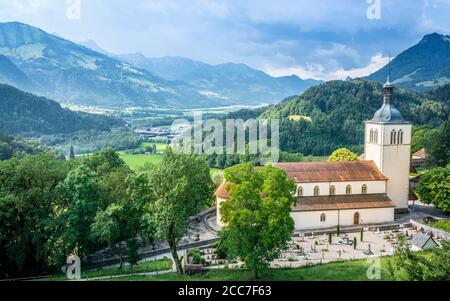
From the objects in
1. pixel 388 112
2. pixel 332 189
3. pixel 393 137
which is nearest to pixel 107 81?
pixel 388 112

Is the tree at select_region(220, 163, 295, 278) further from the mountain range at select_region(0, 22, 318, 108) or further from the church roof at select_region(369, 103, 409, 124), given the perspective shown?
the mountain range at select_region(0, 22, 318, 108)

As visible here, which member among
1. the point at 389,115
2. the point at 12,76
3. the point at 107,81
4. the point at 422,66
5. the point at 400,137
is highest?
the point at 422,66

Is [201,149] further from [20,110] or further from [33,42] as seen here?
[33,42]

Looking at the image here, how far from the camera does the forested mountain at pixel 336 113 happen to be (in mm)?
84250

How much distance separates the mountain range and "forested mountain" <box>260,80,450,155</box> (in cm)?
1035

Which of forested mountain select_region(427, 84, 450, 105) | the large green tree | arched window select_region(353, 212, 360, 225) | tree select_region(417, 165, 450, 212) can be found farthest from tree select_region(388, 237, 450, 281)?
forested mountain select_region(427, 84, 450, 105)

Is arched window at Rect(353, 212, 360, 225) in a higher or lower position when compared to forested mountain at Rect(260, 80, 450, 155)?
lower

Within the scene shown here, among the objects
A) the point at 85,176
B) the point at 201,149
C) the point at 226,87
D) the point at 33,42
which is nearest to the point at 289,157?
the point at 201,149

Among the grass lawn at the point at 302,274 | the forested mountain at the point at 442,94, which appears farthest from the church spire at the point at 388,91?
the forested mountain at the point at 442,94

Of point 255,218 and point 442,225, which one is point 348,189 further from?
point 255,218

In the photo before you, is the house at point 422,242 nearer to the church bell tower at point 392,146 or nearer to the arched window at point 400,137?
the church bell tower at point 392,146

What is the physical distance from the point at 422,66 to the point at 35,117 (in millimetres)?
127482

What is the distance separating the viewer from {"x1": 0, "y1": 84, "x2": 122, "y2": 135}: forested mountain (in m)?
103

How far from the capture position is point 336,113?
3784 inches
